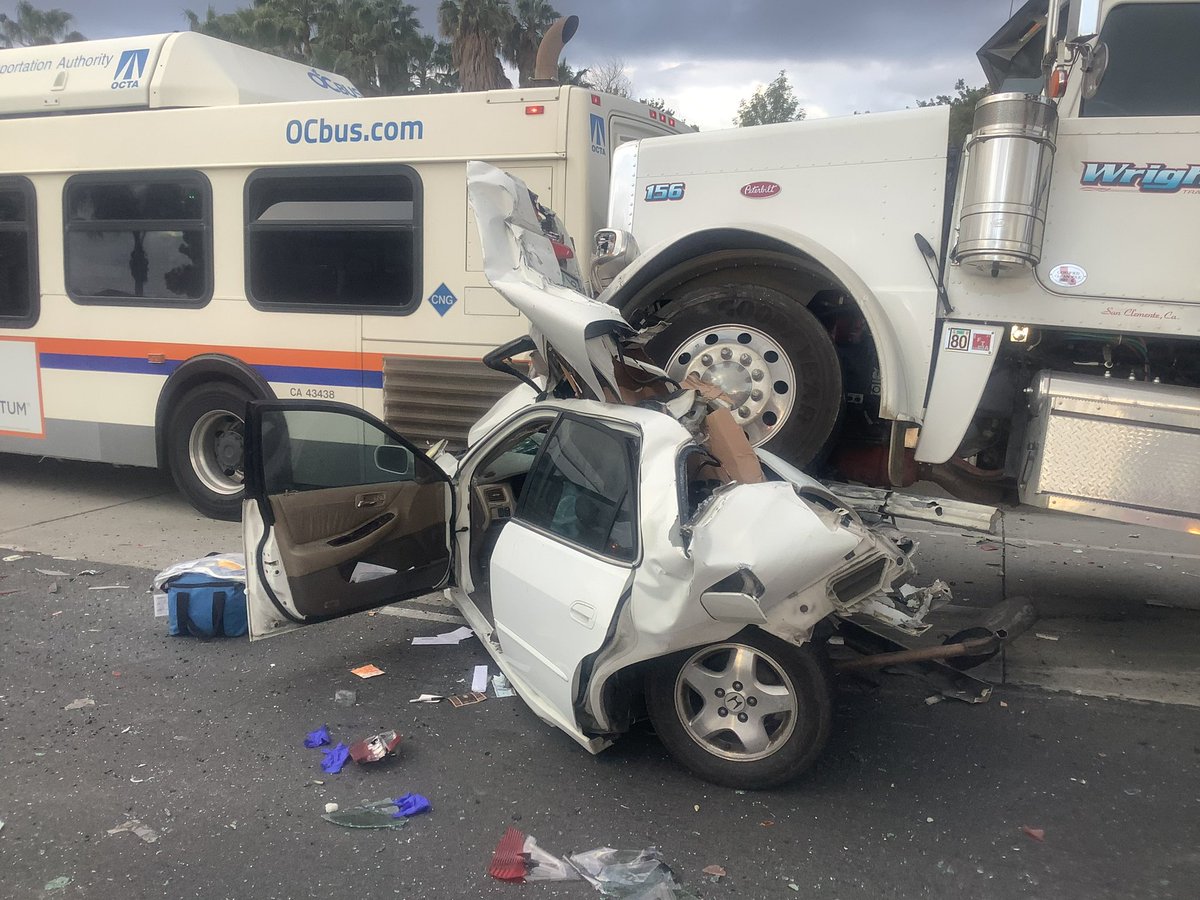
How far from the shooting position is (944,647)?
374 centimetres

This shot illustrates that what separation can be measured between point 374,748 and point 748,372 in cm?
260

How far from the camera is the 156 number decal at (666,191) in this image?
5160mm

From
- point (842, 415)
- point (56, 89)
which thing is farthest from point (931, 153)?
point (56, 89)

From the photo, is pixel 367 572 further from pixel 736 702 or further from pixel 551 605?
pixel 736 702

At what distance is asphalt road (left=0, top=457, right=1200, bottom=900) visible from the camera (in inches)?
117

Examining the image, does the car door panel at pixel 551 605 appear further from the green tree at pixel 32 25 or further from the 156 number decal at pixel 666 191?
the green tree at pixel 32 25

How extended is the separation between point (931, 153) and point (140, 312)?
19.9 feet

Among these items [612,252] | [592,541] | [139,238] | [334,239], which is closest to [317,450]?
[592,541]

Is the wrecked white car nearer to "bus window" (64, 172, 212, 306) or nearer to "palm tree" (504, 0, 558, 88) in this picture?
"bus window" (64, 172, 212, 306)

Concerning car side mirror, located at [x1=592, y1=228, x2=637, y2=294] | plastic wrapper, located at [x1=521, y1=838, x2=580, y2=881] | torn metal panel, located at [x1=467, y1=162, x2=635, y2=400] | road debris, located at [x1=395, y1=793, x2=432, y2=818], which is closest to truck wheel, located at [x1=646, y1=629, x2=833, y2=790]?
plastic wrapper, located at [x1=521, y1=838, x2=580, y2=881]

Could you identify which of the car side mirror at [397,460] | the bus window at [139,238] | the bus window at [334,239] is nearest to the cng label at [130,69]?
the bus window at [139,238]

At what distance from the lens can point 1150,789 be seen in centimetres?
354

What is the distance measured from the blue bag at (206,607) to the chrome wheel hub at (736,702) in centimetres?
270

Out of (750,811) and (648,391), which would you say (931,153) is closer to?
(648,391)
